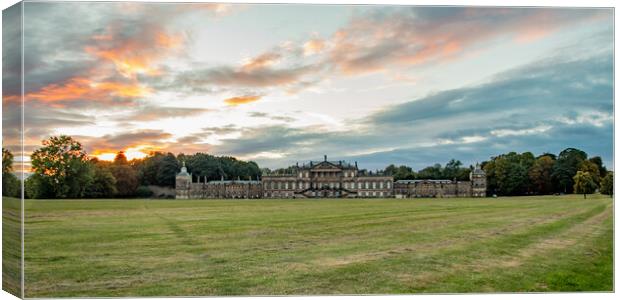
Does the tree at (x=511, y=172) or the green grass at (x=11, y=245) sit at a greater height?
the tree at (x=511, y=172)

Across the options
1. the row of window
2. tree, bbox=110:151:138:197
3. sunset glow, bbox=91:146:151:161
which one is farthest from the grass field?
sunset glow, bbox=91:146:151:161

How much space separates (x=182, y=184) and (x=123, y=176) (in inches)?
68.2

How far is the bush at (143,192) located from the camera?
44.1 ft

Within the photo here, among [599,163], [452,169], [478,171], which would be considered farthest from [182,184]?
[599,163]

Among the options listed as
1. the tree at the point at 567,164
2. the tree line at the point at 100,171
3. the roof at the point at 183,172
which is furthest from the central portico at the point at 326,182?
the tree at the point at 567,164

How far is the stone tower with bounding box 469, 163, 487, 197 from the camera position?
1415cm

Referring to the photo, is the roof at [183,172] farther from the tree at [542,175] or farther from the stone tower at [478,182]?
the tree at [542,175]

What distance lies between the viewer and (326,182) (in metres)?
14.7

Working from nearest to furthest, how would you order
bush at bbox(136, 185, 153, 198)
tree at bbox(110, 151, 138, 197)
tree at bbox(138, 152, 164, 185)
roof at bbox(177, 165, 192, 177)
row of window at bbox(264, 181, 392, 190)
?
1. tree at bbox(110, 151, 138, 197)
2. tree at bbox(138, 152, 164, 185)
3. bush at bbox(136, 185, 153, 198)
4. roof at bbox(177, 165, 192, 177)
5. row of window at bbox(264, 181, 392, 190)

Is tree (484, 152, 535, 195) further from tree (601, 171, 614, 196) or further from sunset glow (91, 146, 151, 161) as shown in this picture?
sunset glow (91, 146, 151, 161)

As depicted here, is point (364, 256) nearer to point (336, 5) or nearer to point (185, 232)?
point (185, 232)

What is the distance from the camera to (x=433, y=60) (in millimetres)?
12859

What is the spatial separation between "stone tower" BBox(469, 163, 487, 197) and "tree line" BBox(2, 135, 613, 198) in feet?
0.43

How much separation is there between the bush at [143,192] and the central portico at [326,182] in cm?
257
